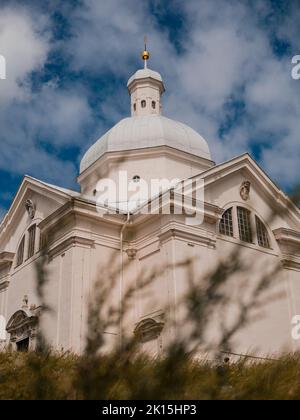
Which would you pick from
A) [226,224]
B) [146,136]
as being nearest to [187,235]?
[226,224]

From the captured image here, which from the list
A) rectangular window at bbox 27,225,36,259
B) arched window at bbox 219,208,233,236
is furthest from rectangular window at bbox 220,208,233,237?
rectangular window at bbox 27,225,36,259

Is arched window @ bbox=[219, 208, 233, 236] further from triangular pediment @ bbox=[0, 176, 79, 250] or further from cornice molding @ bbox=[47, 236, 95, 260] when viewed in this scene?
triangular pediment @ bbox=[0, 176, 79, 250]

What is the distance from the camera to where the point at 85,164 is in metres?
33.0

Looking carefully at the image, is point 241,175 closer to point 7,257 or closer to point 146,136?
point 146,136

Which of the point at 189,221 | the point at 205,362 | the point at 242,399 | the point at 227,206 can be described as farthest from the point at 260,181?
the point at 242,399

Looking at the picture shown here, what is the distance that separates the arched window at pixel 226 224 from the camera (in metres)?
24.4

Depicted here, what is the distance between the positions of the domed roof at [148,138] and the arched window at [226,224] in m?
6.83

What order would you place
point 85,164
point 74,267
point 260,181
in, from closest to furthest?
point 74,267, point 260,181, point 85,164

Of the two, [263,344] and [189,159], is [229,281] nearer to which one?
[263,344]

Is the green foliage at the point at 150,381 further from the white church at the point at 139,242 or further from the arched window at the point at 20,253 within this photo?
the arched window at the point at 20,253

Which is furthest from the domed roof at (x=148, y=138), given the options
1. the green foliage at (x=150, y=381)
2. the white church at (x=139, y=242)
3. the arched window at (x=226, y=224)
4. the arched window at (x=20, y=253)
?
the green foliage at (x=150, y=381)

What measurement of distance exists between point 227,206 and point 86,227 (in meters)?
5.82
